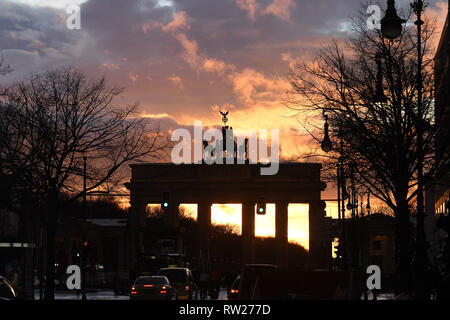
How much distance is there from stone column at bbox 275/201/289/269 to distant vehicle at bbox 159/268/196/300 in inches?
2068

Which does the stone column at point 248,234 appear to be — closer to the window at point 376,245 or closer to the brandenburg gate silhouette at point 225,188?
the brandenburg gate silhouette at point 225,188

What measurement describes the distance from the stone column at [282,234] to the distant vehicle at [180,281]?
2068 inches

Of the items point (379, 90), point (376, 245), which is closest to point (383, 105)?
point (379, 90)

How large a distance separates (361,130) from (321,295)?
17230 millimetres

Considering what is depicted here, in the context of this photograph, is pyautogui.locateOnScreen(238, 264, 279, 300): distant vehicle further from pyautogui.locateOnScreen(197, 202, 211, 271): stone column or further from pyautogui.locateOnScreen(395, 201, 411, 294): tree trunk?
pyautogui.locateOnScreen(197, 202, 211, 271): stone column

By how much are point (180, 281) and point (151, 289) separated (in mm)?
4965

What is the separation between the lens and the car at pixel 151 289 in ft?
125

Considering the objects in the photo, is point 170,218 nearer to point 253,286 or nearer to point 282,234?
point 282,234

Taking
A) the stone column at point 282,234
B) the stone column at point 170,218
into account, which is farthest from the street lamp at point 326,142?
the stone column at point 282,234
